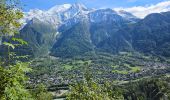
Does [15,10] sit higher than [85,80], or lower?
higher

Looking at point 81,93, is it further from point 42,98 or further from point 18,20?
point 42,98

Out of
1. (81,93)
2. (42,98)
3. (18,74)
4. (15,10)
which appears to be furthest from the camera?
(42,98)

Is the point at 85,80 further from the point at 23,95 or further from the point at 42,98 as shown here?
the point at 42,98

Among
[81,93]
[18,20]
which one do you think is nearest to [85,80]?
[81,93]

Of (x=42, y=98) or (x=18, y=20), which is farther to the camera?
(x=42, y=98)

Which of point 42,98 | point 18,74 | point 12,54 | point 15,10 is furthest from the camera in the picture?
point 42,98

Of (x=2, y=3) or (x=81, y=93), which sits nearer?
(x=2, y=3)

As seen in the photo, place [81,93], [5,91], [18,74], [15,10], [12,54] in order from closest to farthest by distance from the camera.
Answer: [5,91]
[18,74]
[12,54]
[15,10]
[81,93]

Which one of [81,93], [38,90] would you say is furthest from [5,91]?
[38,90]

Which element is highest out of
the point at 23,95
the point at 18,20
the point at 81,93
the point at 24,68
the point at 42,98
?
the point at 18,20
